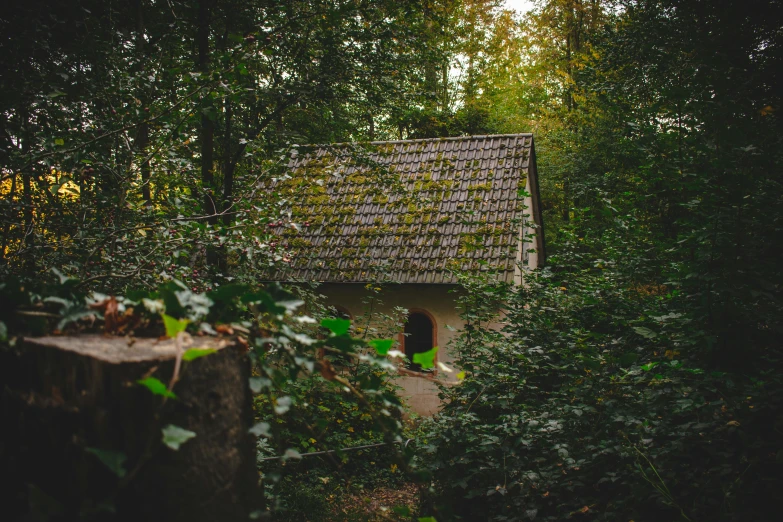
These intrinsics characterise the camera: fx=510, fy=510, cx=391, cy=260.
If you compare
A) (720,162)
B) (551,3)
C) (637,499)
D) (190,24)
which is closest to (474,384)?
(637,499)

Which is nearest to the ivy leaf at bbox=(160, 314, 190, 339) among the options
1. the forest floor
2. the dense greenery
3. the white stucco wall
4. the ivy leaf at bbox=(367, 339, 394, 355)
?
the ivy leaf at bbox=(367, 339, 394, 355)

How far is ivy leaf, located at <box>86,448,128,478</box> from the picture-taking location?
36.6 inches

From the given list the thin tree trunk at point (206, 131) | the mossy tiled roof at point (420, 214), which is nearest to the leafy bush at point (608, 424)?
the thin tree trunk at point (206, 131)

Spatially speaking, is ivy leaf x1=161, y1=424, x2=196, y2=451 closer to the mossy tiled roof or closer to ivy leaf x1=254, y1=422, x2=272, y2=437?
ivy leaf x1=254, y1=422, x2=272, y2=437

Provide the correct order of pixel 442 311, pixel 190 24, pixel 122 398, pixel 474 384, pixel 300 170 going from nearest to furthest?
pixel 122 398 → pixel 474 384 → pixel 190 24 → pixel 442 311 → pixel 300 170

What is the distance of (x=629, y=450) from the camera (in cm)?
346

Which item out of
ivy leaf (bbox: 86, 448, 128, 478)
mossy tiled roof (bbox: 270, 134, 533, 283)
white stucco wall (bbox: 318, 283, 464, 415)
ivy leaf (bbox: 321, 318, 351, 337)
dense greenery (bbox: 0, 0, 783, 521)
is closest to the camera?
ivy leaf (bbox: 86, 448, 128, 478)

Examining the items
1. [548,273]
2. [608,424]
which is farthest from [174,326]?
[548,273]

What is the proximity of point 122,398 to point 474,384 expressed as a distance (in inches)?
176

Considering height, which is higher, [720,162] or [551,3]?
[551,3]

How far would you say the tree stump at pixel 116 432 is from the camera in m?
1.02

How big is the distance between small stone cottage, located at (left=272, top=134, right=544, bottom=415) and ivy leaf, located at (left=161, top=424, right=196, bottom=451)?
8216mm

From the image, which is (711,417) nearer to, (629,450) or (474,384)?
(629,450)

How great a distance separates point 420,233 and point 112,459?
9846 mm
